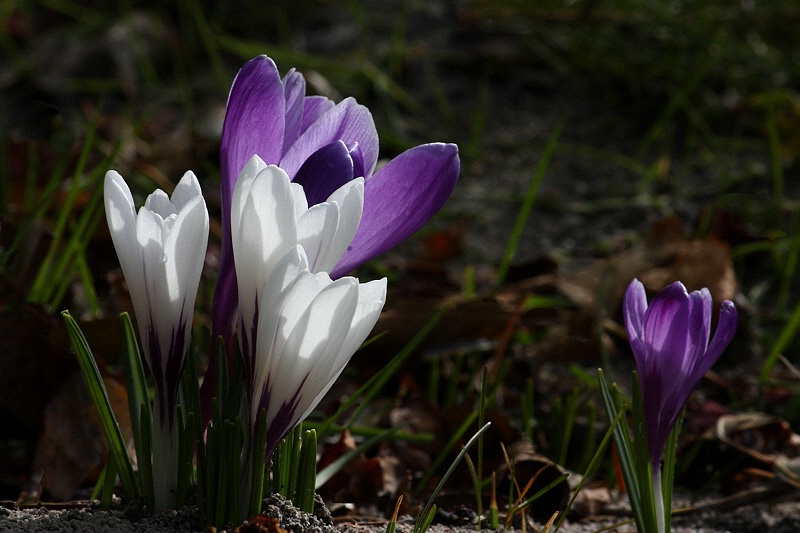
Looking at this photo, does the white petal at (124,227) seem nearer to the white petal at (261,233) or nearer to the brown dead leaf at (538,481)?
the white petal at (261,233)

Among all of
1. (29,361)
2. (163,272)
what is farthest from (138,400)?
(29,361)

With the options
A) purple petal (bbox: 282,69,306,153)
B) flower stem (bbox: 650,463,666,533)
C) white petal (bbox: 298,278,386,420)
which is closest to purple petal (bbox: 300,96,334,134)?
purple petal (bbox: 282,69,306,153)

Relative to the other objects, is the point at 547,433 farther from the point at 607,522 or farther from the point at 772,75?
the point at 772,75

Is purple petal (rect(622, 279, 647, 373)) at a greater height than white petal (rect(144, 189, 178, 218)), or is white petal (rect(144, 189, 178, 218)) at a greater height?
white petal (rect(144, 189, 178, 218))

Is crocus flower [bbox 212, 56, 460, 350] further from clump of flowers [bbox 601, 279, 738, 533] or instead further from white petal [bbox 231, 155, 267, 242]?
clump of flowers [bbox 601, 279, 738, 533]

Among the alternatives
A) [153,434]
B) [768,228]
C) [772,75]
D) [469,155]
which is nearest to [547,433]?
[153,434]

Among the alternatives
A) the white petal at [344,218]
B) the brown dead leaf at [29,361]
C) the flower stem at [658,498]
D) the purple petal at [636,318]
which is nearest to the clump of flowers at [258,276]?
the white petal at [344,218]

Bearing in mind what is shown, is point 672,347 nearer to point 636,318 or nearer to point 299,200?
point 636,318
